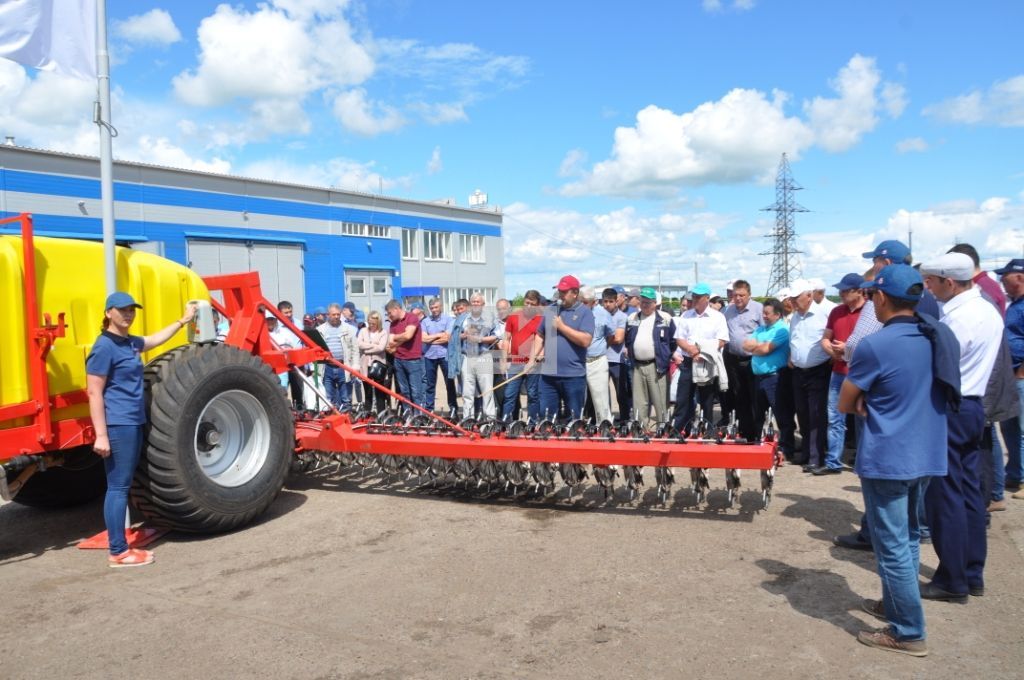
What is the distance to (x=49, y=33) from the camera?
531 centimetres

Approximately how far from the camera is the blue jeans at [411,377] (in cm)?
1004

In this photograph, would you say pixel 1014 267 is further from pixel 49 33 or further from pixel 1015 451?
pixel 49 33

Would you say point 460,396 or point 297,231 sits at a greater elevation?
point 297,231

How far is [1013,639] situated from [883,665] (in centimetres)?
77

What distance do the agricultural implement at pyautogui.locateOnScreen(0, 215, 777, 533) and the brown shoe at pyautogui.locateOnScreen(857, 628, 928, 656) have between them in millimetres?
1673

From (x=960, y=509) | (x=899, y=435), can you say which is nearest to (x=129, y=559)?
(x=899, y=435)

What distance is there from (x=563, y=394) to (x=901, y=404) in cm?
389

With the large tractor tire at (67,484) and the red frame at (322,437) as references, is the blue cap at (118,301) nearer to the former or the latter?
the red frame at (322,437)

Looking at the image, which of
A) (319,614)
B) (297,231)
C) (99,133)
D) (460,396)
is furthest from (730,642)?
(297,231)

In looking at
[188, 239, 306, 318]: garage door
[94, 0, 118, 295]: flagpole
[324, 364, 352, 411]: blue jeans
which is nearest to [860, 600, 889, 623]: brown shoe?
[94, 0, 118, 295]: flagpole

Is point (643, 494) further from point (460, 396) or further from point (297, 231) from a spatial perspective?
point (297, 231)

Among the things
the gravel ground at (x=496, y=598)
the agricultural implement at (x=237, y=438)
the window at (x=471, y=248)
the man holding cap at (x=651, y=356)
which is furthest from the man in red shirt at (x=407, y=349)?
the window at (x=471, y=248)

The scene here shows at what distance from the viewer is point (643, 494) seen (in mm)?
6281

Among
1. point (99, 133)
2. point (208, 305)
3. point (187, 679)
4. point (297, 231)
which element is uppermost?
point (297, 231)
